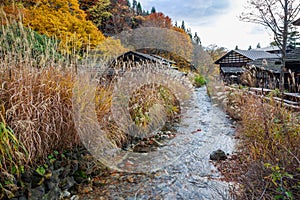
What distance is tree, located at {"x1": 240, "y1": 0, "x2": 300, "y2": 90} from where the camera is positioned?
6.68 metres

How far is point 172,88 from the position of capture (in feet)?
21.5

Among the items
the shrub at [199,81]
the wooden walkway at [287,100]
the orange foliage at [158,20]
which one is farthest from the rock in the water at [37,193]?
the orange foliage at [158,20]

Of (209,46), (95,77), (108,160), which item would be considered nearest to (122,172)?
(108,160)

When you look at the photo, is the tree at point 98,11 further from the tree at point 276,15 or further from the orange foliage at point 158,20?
the tree at point 276,15

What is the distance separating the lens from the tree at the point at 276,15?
6684 mm

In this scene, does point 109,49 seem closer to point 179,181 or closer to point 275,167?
point 179,181

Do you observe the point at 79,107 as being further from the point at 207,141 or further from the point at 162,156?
the point at 207,141

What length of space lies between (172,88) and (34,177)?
522cm

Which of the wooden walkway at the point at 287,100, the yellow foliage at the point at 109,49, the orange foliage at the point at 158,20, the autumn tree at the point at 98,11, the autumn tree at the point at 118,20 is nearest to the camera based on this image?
the wooden walkway at the point at 287,100

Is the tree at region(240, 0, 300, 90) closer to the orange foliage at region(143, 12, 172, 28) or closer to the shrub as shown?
the shrub

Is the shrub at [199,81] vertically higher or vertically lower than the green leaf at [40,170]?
higher

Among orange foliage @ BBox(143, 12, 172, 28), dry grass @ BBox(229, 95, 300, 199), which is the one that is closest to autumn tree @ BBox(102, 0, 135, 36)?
orange foliage @ BBox(143, 12, 172, 28)

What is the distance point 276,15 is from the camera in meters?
7.16

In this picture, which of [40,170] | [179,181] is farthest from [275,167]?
[40,170]
